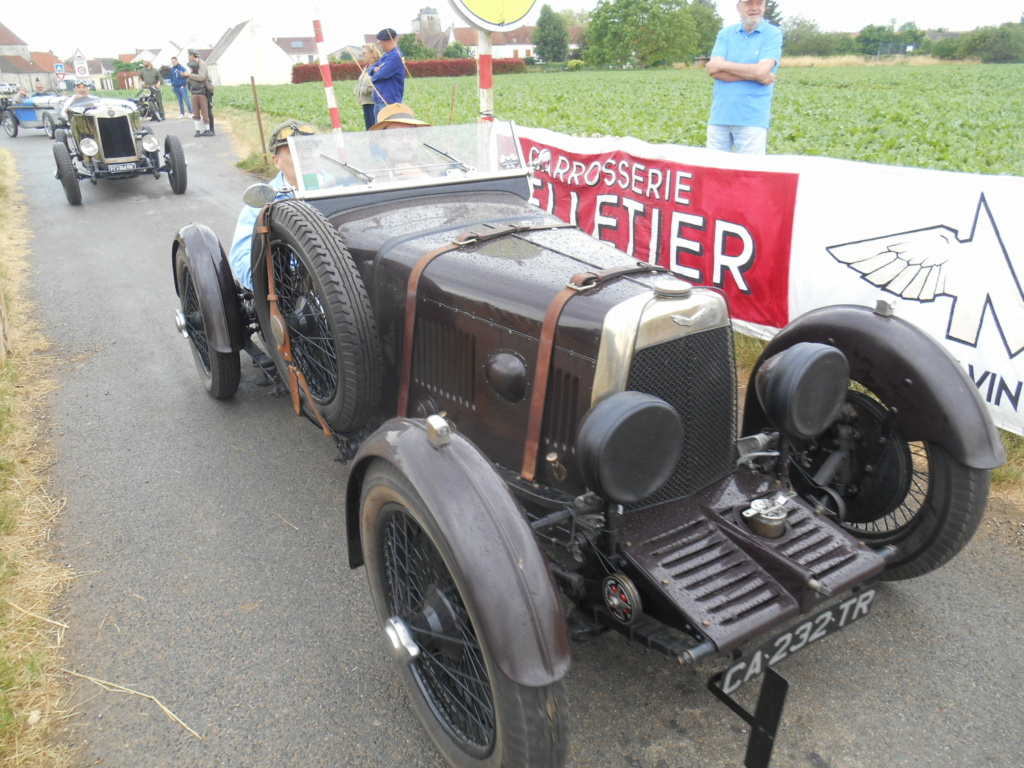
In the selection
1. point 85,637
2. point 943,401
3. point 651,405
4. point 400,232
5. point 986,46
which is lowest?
point 85,637

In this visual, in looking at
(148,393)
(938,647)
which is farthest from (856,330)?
(148,393)

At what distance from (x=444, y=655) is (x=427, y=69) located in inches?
2287

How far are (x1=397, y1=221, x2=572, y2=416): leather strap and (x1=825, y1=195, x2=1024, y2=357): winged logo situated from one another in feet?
6.49

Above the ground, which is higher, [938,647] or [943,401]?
[943,401]

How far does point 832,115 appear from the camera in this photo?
1523cm

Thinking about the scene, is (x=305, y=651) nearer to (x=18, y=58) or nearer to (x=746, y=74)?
(x=746, y=74)

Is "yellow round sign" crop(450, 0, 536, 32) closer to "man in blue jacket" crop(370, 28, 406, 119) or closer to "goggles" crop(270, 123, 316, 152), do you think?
"goggles" crop(270, 123, 316, 152)

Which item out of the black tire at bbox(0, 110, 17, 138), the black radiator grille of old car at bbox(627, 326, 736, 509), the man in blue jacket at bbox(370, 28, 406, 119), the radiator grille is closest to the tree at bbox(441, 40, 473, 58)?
the black tire at bbox(0, 110, 17, 138)

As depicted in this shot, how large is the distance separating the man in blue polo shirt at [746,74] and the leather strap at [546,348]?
374cm

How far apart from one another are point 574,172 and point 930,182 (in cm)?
278

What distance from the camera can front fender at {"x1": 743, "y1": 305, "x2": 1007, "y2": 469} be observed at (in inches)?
90.0

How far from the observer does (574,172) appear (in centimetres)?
569

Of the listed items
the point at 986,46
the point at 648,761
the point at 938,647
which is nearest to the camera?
the point at 648,761

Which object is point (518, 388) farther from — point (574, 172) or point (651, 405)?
point (574, 172)
